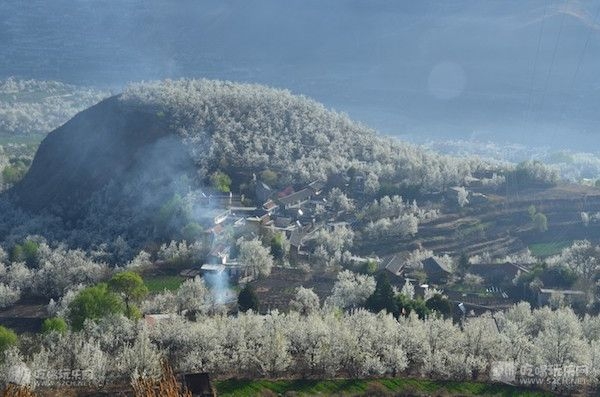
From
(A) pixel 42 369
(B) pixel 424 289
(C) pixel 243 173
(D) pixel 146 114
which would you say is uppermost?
(D) pixel 146 114

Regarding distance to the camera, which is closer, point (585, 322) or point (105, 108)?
point (585, 322)

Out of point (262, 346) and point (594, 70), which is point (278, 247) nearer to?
point (262, 346)

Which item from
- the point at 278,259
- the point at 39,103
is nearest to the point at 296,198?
the point at 278,259

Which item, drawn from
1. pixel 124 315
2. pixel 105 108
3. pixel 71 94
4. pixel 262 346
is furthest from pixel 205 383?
pixel 71 94

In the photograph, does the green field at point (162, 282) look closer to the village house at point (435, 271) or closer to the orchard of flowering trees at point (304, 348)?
the orchard of flowering trees at point (304, 348)

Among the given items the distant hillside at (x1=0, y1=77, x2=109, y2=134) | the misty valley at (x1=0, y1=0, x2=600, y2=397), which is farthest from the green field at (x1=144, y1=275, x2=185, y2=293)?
the distant hillside at (x1=0, y1=77, x2=109, y2=134)

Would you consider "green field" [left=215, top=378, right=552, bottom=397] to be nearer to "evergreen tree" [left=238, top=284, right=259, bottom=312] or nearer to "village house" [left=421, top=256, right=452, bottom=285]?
"evergreen tree" [left=238, top=284, right=259, bottom=312]
